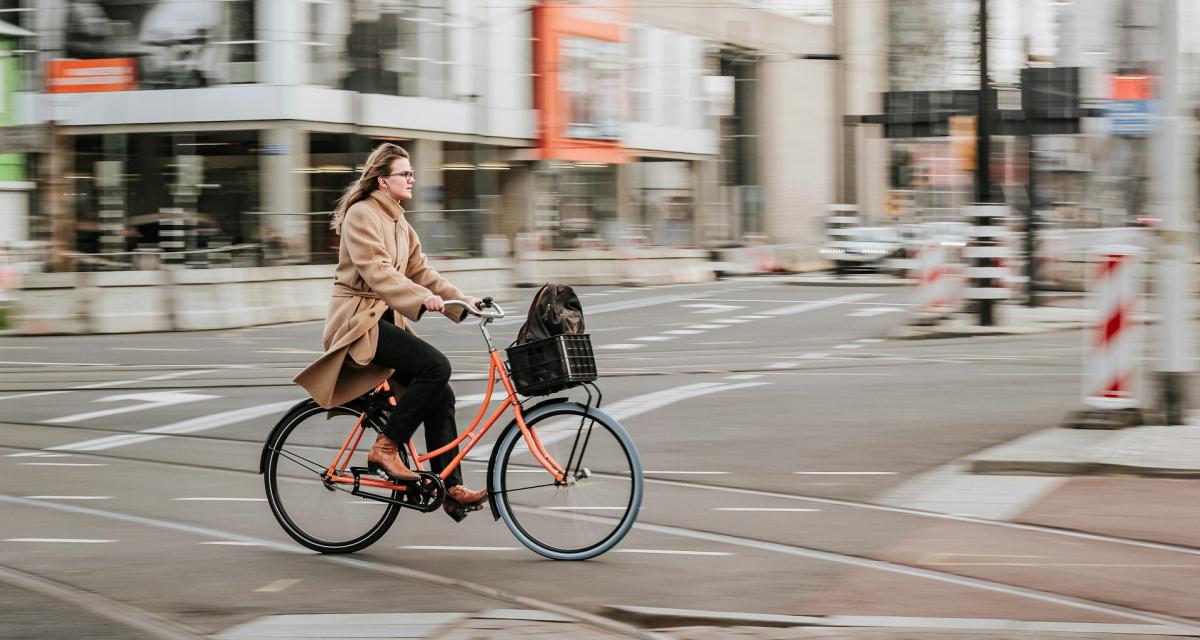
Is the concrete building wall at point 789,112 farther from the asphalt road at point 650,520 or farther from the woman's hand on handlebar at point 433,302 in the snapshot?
the woman's hand on handlebar at point 433,302

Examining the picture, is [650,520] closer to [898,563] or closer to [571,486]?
[571,486]

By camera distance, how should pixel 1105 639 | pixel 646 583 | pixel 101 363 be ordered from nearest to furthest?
1. pixel 1105 639
2. pixel 646 583
3. pixel 101 363

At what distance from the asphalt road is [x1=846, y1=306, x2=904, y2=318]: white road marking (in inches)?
342

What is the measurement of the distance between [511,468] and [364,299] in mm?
908

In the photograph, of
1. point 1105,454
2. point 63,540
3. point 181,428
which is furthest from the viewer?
point 181,428

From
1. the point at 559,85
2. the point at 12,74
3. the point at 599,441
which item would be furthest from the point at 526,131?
the point at 599,441

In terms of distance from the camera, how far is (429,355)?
6.58 metres

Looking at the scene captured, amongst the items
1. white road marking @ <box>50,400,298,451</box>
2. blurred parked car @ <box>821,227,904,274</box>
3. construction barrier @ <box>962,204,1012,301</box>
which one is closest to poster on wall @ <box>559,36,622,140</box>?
blurred parked car @ <box>821,227,904,274</box>

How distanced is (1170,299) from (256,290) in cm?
1778

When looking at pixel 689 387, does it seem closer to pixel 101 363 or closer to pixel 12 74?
pixel 101 363

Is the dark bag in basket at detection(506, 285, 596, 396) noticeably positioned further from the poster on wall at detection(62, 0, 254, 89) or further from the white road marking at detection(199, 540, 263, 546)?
the poster on wall at detection(62, 0, 254, 89)

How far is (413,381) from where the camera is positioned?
6602 mm

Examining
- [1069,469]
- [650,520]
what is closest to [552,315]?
[650,520]

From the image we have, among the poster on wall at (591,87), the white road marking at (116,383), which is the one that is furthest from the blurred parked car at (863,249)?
the white road marking at (116,383)
